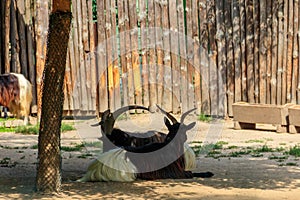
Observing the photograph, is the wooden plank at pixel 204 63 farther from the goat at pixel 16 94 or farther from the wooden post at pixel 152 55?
the goat at pixel 16 94

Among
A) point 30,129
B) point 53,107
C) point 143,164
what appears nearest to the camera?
point 53,107

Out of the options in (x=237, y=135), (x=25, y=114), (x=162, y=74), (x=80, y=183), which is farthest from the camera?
(x=162, y=74)

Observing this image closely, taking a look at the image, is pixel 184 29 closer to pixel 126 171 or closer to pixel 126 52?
pixel 126 52

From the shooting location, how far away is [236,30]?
14055mm

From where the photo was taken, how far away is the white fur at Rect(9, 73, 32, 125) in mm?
13703

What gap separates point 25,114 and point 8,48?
160 centimetres

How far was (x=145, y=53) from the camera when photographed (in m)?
14.6

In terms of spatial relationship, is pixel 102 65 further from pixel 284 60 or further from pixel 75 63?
pixel 284 60

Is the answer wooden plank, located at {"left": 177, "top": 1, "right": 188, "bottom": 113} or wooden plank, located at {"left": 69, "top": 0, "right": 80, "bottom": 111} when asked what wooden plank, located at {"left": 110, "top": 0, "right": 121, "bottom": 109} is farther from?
wooden plank, located at {"left": 177, "top": 1, "right": 188, "bottom": 113}

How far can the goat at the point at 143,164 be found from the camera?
791 centimetres

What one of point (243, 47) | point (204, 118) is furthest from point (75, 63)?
point (243, 47)

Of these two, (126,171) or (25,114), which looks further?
(25,114)

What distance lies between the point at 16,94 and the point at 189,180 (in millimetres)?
6605

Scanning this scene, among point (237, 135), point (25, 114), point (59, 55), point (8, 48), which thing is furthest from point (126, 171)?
point (8, 48)
